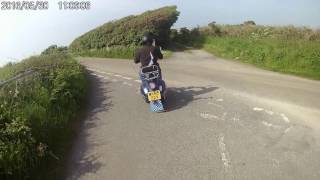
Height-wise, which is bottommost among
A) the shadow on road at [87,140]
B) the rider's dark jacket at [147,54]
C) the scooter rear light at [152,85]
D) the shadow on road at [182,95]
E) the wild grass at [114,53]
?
the shadow on road at [87,140]

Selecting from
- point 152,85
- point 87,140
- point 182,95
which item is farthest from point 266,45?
point 87,140

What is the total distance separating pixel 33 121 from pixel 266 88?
316 inches

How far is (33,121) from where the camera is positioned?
35.6ft

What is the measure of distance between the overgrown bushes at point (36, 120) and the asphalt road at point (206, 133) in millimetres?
530

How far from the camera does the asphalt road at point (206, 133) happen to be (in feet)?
30.1

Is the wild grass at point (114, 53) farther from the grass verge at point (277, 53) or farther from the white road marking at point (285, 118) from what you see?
the white road marking at point (285, 118)

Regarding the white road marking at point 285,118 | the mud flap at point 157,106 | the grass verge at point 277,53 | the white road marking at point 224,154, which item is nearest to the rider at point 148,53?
the mud flap at point 157,106

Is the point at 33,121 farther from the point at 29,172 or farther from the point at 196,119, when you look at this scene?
the point at 196,119

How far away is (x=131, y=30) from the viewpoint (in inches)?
1278

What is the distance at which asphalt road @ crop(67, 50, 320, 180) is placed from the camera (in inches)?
361

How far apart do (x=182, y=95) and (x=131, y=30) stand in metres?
17.8

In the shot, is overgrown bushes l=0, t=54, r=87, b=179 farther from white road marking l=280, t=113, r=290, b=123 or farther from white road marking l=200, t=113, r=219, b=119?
white road marking l=280, t=113, r=290, b=123

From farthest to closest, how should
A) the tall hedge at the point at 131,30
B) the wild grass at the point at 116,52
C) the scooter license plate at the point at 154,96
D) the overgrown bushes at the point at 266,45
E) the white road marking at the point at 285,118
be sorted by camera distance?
1. the tall hedge at the point at 131,30
2. the wild grass at the point at 116,52
3. the overgrown bushes at the point at 266,45
4. the scooter license plate at the point at 154,96
5. the white road marking at the point at 285,118

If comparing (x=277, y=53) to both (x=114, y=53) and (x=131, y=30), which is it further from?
(x=131, y=30)
